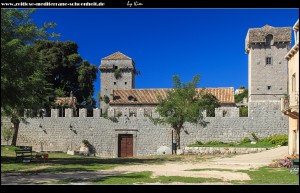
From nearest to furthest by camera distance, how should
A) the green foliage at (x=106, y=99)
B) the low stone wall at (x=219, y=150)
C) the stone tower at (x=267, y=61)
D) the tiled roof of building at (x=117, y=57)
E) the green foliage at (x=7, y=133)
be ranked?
the low stone wall at (x=219, y=150)
the green foliage at (x=7, y=133)
the stone tower at (x=267, y=61)
the green foliage at (x=106, y=99)
the tiled roof of building at (x=117, y=57)

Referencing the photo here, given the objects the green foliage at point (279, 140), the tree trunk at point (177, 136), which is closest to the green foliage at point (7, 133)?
the tree trunk at point (177, 136)

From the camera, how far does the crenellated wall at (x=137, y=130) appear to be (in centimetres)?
3541

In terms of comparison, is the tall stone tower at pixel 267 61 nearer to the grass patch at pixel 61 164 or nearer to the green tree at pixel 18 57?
the grass patch at pixel 61 164

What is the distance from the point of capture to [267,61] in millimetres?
50594

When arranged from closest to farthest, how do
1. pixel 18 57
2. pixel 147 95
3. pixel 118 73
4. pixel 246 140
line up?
pixel 18 57, pixel 246 140, pixel 147 95, pixel 118 73

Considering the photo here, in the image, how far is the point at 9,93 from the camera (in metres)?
16.2

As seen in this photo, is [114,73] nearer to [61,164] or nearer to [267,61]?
[267,61]

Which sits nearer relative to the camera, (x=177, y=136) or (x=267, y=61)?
(x=177, y=136)

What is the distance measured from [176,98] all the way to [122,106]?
60.3ft

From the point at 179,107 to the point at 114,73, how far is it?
33.5 m

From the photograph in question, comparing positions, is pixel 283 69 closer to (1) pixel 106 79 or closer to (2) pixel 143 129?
(2) pixel 143 129

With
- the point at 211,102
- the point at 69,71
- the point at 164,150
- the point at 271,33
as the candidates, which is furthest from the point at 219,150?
the point at 69,71

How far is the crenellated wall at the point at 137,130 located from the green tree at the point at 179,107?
192 centimetres
